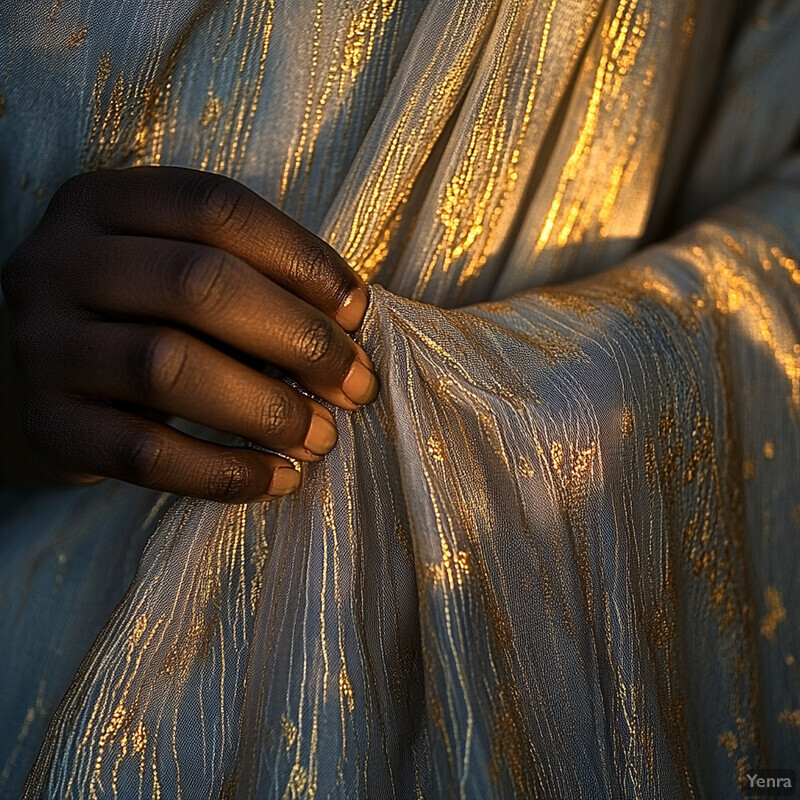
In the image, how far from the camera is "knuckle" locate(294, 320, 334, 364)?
17.1 inches

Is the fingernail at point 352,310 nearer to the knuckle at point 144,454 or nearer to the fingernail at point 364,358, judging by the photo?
the fingernail at point 364,358

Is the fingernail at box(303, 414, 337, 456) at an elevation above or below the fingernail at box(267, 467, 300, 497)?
above

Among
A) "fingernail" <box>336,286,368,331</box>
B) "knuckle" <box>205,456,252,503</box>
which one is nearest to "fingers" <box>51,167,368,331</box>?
"fingernail" <box>336,286,368,331</box>

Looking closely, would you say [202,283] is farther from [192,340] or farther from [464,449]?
[464,449]

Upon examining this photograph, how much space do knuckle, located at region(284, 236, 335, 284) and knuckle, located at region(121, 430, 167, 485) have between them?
4.7 inches

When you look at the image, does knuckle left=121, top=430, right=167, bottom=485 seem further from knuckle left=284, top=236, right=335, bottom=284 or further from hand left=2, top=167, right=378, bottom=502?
knuckle left=284, top=236, right=335, bottom=284

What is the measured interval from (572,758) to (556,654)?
55 mm

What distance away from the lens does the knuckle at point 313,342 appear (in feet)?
1.42

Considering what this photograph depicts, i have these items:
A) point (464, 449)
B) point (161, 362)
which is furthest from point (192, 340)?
point (464, 449)

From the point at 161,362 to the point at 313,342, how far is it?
0.27 ft

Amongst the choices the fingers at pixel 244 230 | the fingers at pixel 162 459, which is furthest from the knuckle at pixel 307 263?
the fingers at pixel 162 459

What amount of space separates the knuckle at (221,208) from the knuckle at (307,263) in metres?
0.03

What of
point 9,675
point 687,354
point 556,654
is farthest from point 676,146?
point 9,675

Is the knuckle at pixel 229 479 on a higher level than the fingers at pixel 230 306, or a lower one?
lower
